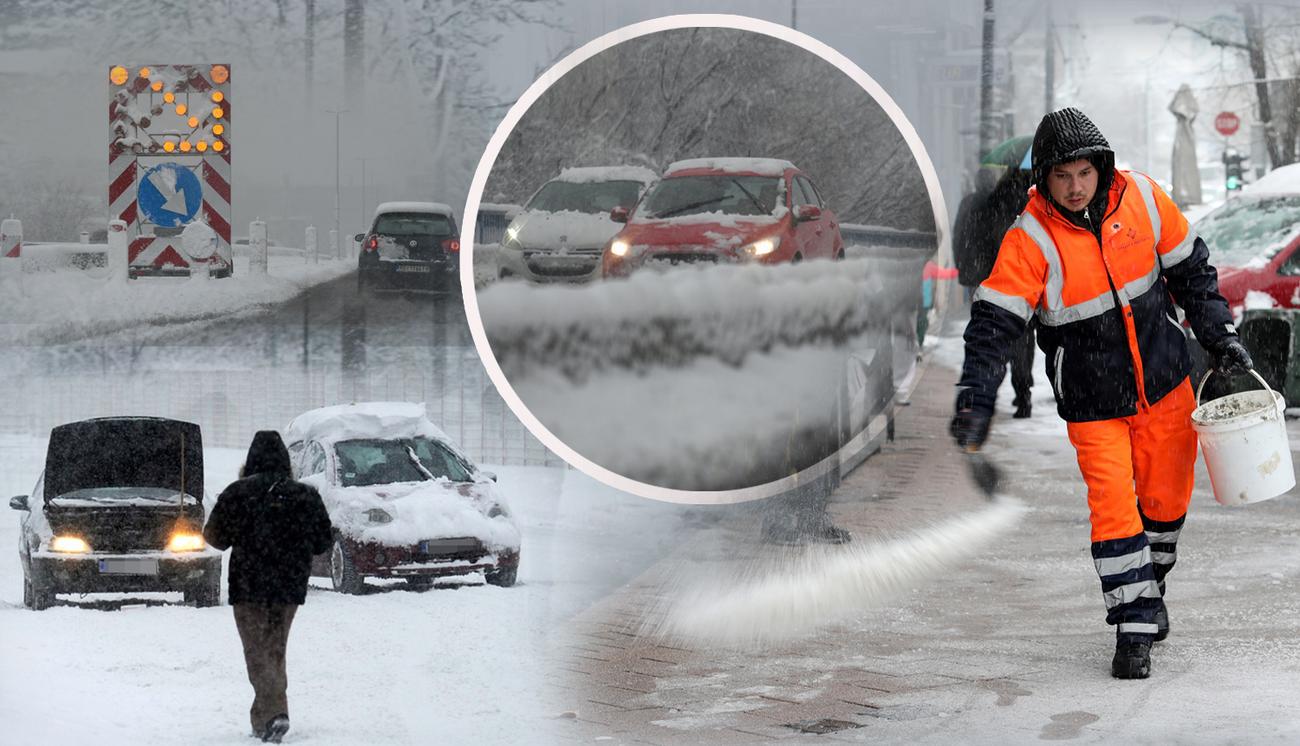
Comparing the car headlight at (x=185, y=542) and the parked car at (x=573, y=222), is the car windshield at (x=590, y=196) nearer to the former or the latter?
the parked car at (x=573, y=222)

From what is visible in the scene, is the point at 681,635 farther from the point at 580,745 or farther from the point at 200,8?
the point at 200,8

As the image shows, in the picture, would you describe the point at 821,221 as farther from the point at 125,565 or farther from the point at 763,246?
the point at 125,565

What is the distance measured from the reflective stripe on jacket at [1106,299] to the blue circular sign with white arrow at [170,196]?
6.12 feet

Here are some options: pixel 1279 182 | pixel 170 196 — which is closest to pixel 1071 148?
pixel 1279 182

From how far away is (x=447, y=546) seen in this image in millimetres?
3928

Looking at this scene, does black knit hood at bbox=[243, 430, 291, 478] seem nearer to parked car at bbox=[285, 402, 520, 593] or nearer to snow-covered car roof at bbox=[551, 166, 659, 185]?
parked car at bbox=[285, 402, 520, 593]

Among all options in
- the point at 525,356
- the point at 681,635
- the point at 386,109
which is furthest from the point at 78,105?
the point at 681,635

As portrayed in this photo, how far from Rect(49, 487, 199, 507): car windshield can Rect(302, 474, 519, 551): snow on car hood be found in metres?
0.30

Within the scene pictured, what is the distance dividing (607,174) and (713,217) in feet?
0.95

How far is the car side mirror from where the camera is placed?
14.1ft

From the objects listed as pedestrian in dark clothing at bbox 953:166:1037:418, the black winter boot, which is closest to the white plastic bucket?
the black winter boot

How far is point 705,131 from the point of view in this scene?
4324 mm

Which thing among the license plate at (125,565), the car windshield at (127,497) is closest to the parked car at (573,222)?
the car windshield at (127,497)

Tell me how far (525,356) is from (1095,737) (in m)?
1.65
